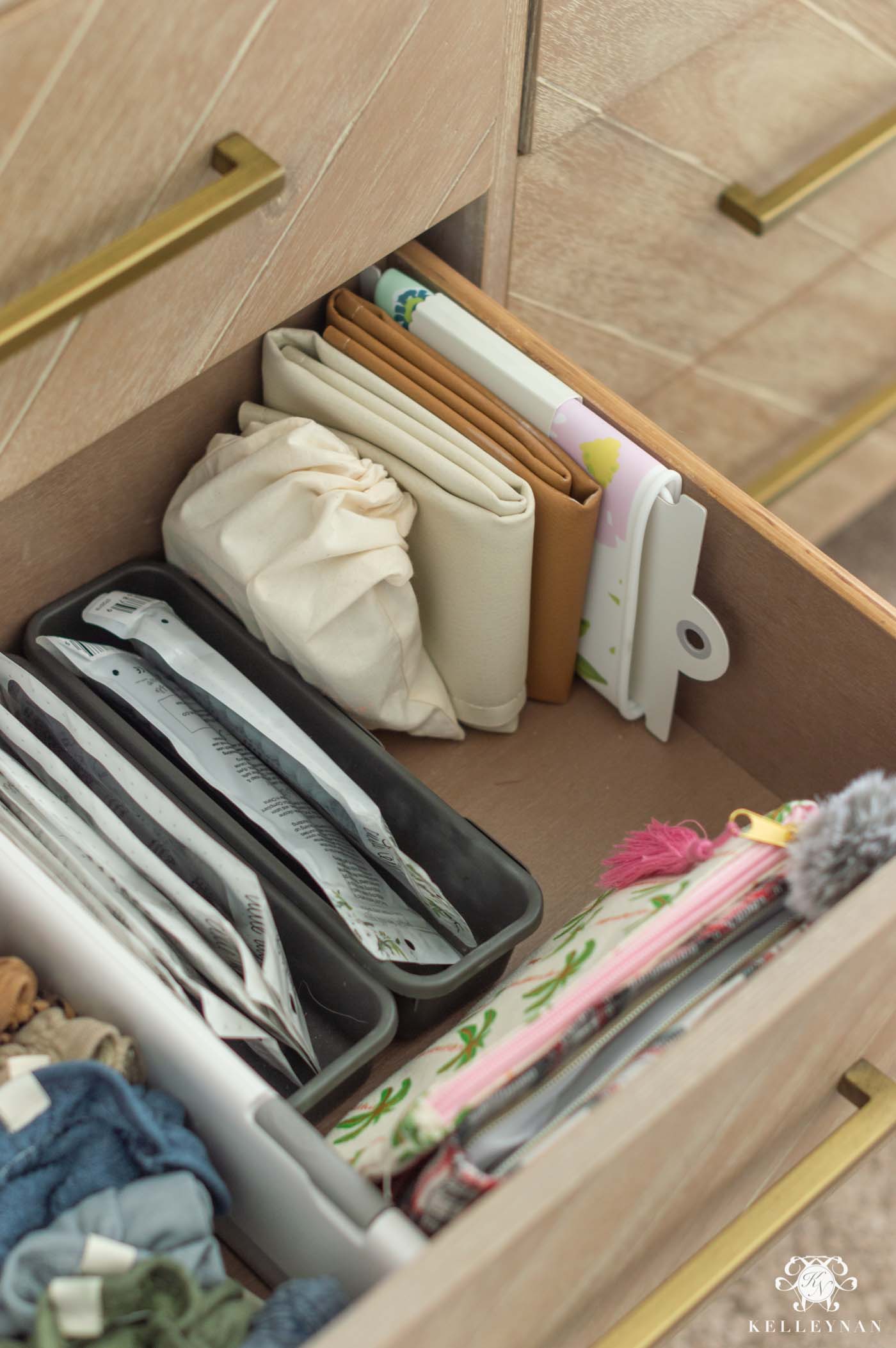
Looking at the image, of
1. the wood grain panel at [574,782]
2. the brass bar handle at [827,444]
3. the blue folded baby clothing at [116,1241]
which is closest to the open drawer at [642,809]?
the wood grain panel at [574,782]

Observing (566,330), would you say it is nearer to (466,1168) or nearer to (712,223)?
(712,223)

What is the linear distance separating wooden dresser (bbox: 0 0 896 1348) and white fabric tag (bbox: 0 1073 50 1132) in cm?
18

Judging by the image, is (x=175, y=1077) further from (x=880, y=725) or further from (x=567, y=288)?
(x=567, y=288)

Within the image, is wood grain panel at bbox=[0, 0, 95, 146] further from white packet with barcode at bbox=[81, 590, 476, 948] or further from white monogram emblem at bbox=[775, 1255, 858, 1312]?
white monogram emblem at bbox=[775, 1255, 858, 1312]

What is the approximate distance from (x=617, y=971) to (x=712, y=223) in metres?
0.58

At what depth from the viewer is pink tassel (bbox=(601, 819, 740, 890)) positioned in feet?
2.00

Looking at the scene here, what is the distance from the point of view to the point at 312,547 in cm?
71

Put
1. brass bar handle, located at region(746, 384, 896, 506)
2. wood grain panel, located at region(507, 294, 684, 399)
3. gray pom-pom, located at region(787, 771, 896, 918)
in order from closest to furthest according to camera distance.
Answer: gray pom-pom, located at region(787, 771, 896, 918) → wood grain panel, located at region(507, 294, 684, 399) → brass bar handle, located at region(746, 384, 896, 506)

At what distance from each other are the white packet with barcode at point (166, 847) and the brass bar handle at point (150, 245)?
0.21m

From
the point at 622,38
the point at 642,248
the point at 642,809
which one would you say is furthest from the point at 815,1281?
the point at 622,38

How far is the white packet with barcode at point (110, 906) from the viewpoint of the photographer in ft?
1.92

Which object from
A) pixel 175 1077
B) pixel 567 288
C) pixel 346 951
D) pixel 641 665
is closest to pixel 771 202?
pixel 567 288

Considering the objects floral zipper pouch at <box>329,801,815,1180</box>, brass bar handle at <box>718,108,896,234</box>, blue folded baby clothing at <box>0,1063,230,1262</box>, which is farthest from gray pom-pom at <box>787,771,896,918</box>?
brass bar handle at <box>718,108,896,234</box>

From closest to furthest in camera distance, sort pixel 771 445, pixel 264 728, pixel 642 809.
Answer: pixel 264 728, pixel 642 809, pixel 771 445
